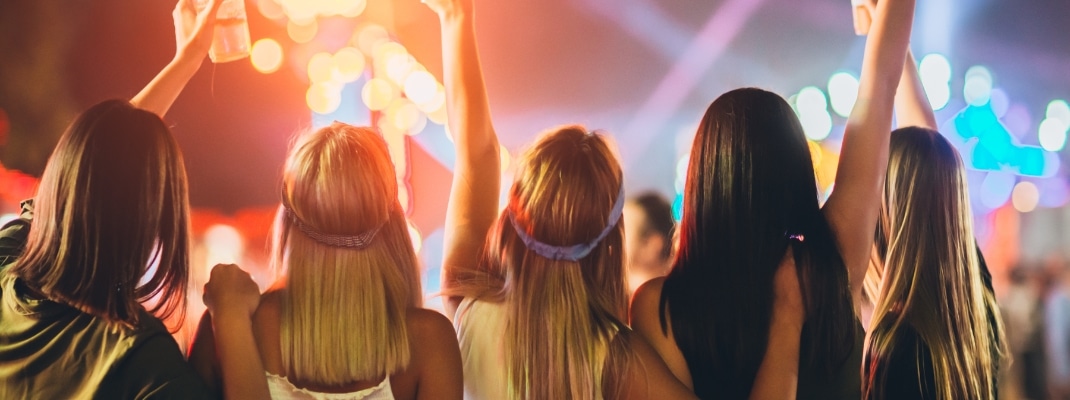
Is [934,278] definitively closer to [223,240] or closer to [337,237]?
[337,237]

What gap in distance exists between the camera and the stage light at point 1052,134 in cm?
292

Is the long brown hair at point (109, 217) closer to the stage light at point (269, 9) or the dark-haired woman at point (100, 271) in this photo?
the dark-haired woman at point (100, 271)

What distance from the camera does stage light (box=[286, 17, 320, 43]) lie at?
2.46m

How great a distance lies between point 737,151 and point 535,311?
0.45 meters

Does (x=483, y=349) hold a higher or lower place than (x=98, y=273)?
lower

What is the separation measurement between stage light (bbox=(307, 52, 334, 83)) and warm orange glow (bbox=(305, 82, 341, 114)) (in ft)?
0.06

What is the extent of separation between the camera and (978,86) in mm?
2785

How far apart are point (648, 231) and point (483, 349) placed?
44.1 inches

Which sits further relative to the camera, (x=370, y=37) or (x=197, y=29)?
(x=370, y=37)

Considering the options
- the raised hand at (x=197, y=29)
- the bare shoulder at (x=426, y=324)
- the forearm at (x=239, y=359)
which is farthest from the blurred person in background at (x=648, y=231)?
the forearm at (x=239, y=359)

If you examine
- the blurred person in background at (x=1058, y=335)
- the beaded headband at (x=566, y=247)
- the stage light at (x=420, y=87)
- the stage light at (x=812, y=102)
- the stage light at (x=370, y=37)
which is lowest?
the blurred person in background at (x=1058, y=335)

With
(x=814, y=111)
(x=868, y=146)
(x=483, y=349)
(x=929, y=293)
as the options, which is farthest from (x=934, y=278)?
(x=814, y=111)

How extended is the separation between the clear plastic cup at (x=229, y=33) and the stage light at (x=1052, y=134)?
2728mm

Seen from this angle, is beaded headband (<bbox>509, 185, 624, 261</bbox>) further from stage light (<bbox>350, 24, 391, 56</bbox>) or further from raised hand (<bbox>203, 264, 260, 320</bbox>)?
stage light (<bbox>350, 24, 391, 56</bbox>)
